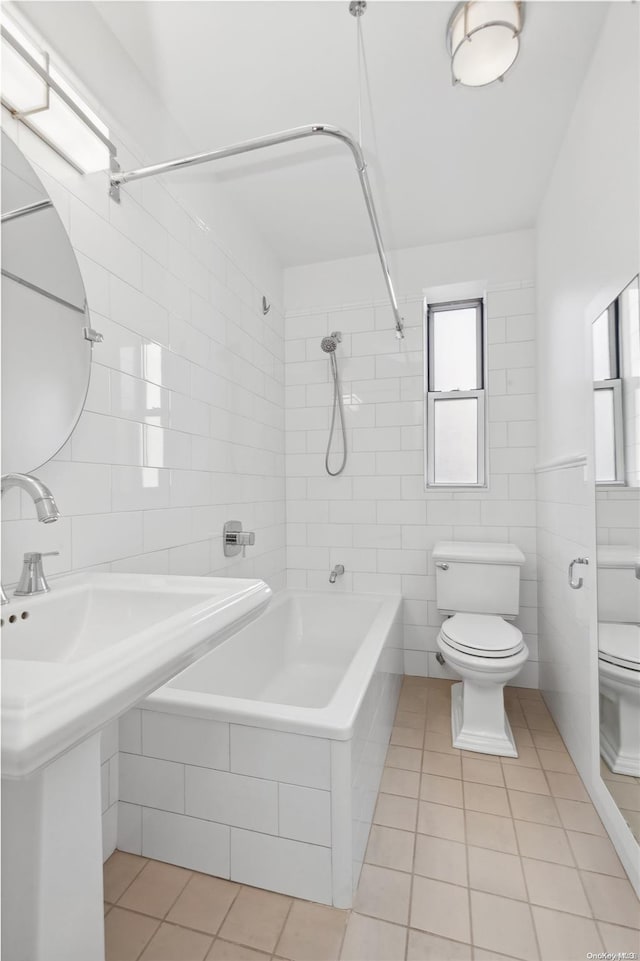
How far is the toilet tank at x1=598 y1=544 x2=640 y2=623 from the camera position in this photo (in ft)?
4.26

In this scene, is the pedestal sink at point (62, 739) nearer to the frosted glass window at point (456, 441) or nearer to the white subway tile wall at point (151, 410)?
the white subway tile wall at point (151, 410)

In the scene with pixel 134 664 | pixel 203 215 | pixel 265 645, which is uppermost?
pixel 203 215

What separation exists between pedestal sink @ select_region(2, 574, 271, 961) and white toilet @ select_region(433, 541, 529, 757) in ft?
4.37

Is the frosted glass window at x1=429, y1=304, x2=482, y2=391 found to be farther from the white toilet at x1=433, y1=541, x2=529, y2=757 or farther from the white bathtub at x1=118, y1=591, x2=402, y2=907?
the white bathtub at x1=118, y1=591, x2=402, y2=907

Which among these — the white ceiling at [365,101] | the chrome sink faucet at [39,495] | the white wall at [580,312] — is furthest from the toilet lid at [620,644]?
the white ceiling at [365,101]

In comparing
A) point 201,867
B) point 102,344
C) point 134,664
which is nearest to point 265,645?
point 201,867

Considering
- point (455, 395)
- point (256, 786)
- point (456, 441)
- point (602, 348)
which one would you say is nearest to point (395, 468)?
point (456, 441)

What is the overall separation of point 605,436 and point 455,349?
162cm

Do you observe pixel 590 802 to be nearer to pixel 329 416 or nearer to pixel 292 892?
pixel 292 892

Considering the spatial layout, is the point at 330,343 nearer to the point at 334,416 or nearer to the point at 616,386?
the point at 334,416

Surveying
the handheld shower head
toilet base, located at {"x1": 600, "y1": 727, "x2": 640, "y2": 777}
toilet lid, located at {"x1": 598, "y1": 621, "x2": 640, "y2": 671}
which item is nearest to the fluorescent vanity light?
the handheld shower head

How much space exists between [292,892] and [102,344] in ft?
5.66

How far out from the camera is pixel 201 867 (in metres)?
1.37

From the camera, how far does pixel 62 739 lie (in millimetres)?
520
